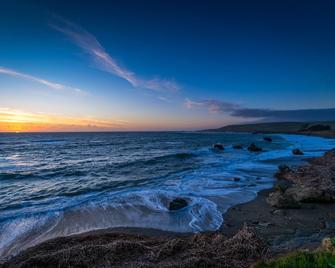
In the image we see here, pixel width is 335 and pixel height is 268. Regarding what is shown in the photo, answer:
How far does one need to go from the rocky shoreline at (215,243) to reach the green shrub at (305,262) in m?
0.95

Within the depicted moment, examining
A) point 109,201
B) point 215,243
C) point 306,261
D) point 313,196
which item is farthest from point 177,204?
point 306,261

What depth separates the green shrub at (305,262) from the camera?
3.70 m

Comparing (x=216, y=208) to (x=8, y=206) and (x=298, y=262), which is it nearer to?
(x=298, y=262)

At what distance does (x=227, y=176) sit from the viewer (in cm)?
1867

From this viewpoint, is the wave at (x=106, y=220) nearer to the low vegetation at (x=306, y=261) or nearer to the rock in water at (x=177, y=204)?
the rock in water at (x=177, y=204)

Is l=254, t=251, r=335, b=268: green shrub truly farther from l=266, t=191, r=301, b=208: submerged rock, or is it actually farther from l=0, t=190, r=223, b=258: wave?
l=266, t=191, r=301, b=208: submerged rock

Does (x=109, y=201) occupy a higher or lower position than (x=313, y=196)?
Answer: lower

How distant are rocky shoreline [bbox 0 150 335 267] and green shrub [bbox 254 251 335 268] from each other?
95 centimetres

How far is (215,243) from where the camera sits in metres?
6.13

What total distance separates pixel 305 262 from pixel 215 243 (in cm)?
263

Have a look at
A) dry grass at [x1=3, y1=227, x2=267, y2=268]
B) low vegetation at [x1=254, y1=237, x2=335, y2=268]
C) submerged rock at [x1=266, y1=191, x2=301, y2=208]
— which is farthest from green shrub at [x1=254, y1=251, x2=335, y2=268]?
submerged rock at [x1=266, y1=191, x2=301, y2=208]

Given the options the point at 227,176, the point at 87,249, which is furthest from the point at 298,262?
the point at 227,176

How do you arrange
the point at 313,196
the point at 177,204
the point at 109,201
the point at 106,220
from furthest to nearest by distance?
the point at 109,201, the point at 177,204, the point at 313,196, the point at 106,220

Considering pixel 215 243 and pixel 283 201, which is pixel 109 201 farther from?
pixel 283 201
